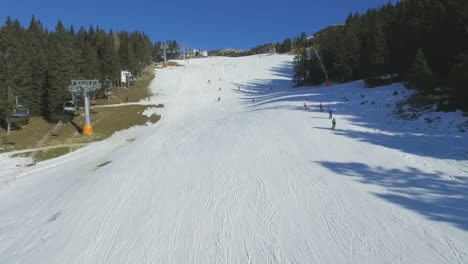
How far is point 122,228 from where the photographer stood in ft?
35.6

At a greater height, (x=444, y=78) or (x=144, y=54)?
(x=144, y=54)

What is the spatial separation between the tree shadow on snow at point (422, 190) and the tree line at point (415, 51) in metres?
10.4

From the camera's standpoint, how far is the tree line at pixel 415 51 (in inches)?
864

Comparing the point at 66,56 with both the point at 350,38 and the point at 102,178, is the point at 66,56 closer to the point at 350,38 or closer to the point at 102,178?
the point at 102,178

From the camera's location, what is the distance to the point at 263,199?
11.5 meters

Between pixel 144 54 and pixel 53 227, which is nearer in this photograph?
pixel 53 227

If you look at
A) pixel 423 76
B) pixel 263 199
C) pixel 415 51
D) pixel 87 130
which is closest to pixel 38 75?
pixel 87 130

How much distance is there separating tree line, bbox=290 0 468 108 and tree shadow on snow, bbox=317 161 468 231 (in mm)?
10380

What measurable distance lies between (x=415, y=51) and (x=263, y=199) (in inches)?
1251

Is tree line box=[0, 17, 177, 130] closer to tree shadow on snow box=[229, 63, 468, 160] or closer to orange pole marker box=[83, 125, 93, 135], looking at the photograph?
orange pole marker box=[83, 125, 93, 135]

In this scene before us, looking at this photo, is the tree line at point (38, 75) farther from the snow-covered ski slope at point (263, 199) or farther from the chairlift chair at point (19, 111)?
the snow-covered ski slope at point (263, 199)

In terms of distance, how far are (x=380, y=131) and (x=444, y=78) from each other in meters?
13.2

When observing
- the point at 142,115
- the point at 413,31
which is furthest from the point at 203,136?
the point at 413,31

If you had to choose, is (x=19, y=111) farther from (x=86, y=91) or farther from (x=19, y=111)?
(x=86, y=91)
